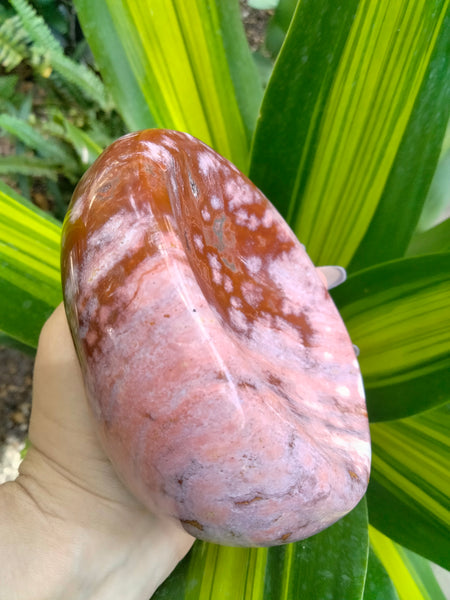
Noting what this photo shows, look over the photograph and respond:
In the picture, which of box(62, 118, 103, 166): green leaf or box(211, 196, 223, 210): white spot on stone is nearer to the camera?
box(211, 196, 223, 210): white spot on stone

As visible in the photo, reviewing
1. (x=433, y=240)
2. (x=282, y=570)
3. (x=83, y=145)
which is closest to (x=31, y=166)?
(x=83, y=145)

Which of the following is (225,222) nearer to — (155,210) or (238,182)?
(238,182)

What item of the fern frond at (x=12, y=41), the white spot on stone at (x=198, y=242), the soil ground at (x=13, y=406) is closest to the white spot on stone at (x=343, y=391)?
the white spot on stone at (x=198, y=242)

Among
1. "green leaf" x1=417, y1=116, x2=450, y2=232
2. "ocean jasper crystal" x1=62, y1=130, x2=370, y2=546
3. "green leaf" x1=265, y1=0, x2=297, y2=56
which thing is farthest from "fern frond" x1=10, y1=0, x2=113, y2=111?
"ocean jasper crystal" x1=62, y1=130, x2=370, y2=546

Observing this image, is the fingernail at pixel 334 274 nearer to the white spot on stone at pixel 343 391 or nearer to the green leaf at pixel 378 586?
the white spot on stone at pixel 343 391

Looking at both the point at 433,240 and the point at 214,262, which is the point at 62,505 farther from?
the point at 433,240

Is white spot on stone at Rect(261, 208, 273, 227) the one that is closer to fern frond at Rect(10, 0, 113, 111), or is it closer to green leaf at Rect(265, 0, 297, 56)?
green leaf at Rect(265, 0, 297, 56)
